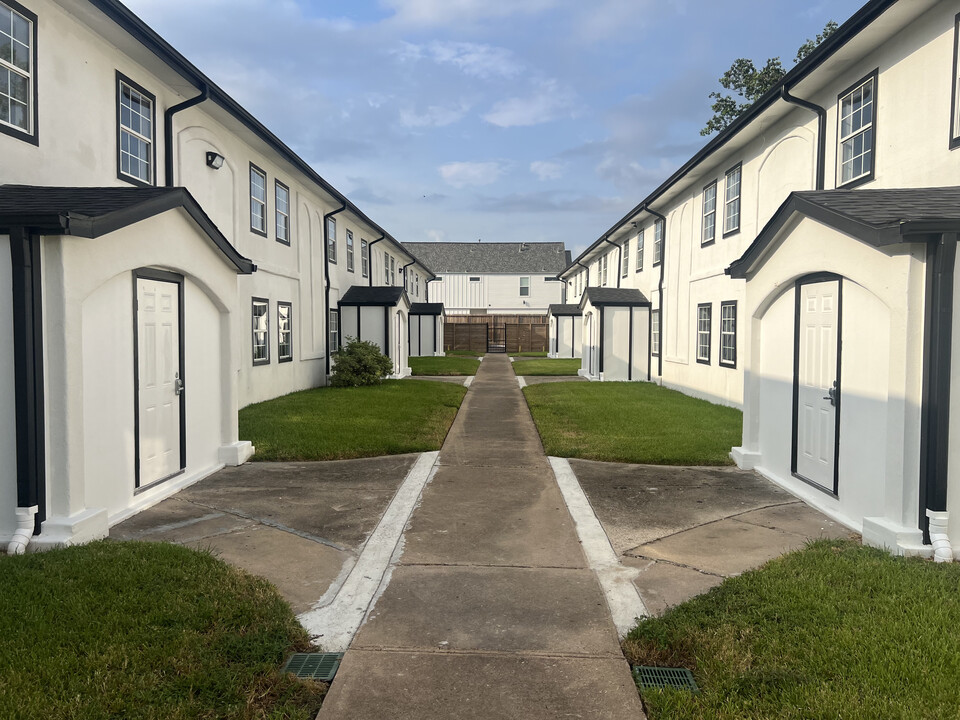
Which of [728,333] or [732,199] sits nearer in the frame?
[728,333]

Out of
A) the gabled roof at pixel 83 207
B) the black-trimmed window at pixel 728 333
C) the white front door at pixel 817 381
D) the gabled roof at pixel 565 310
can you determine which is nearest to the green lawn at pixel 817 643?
the white front door at pixel 817 381

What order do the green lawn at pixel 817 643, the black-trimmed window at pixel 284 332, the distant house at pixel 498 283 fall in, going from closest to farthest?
the green lawn at pixel 817 643
the black-trimmed window at pixel 284 332
the distant house at pixel 498 283

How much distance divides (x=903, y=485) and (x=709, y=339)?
10692 mm

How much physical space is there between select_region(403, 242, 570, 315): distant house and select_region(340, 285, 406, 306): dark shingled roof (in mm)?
28651

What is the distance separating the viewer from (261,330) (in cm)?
1410

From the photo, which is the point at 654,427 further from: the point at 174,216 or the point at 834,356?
the point at 174,216

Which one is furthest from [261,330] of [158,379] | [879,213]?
[879,213]

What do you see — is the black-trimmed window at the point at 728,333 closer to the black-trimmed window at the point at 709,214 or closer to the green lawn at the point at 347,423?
the black-trimmed window at the point at 709,214

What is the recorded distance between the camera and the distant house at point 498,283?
5094 cm

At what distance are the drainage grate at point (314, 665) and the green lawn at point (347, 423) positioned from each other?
5.40 m

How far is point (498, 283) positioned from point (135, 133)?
42.5 meters

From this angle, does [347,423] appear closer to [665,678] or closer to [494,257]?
[665,678]

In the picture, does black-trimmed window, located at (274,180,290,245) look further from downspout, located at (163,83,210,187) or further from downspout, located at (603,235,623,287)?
downspout, located at (603,235,623,287)

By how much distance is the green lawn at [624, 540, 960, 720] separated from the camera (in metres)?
2.95
